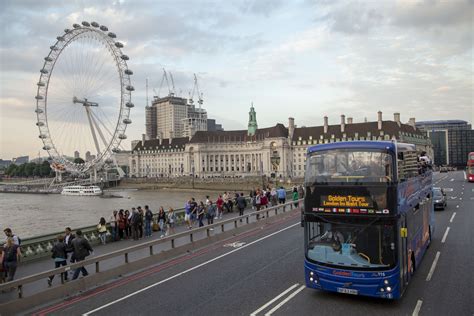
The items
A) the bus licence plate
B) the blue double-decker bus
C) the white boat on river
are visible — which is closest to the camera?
the blue double-decker bus

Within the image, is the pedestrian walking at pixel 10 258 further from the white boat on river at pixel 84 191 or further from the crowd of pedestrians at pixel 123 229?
the white boat on river at pixel 84 191

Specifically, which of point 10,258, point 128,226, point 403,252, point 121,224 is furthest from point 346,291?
point 128,226

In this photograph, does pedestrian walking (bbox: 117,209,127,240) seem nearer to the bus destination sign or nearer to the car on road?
the bus destination sign

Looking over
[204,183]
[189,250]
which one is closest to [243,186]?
[204,183]

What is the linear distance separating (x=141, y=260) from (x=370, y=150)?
9057 millimetres

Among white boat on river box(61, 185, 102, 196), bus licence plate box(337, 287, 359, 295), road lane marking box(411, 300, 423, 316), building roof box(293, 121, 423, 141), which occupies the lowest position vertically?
white boat on river box(61, 185, 102, 196)

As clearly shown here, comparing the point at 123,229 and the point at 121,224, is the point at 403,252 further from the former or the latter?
the point at 123,229

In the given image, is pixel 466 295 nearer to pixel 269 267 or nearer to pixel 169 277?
pixel 269 267

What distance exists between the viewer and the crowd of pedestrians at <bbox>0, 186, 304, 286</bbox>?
40.7 ft

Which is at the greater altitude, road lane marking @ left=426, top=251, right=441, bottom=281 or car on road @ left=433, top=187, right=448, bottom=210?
car on road @ left=433, top=187, right=448, bottom=210

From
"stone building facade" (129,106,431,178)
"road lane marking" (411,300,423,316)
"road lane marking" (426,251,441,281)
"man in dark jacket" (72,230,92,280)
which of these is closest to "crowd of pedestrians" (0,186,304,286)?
"man in dark jacket" (72,230,92,280)

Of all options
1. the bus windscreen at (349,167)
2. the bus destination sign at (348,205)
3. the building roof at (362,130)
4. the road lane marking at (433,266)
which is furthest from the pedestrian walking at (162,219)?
the building roof at (362,130)

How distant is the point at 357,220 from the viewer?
1064 centimetres

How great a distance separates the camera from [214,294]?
39.0 ft
